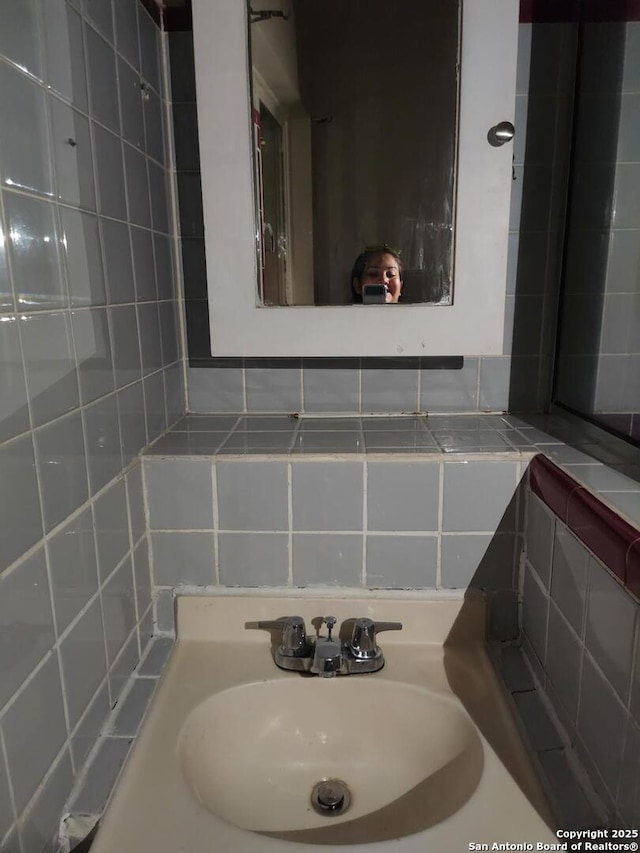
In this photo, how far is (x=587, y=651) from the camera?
1.97ft

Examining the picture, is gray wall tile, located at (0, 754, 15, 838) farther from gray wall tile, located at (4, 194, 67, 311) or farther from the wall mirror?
the wall mirror

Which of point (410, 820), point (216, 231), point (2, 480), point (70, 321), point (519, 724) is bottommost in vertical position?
point (410, 820)

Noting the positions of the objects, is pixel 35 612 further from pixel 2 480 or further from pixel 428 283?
pixel 428 283

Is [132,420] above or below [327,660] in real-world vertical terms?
above

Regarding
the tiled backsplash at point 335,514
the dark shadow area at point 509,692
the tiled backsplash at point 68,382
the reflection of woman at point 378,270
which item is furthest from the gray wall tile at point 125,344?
the dark shadow area at point 509,692

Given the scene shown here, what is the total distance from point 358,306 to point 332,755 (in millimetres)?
620

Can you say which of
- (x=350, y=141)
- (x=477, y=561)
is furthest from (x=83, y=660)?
(x=350, y=141)

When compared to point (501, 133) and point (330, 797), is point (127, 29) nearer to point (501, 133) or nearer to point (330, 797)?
point (501, 133)

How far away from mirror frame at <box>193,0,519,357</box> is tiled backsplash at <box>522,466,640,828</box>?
0.29 metres

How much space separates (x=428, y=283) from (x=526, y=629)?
513 millimetres

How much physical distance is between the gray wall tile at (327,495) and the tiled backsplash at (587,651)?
24 centimetres

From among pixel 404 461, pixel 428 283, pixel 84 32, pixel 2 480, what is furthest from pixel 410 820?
pixel 84 32

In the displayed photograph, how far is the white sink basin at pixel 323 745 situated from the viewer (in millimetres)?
557

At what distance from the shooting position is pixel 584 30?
891mm
